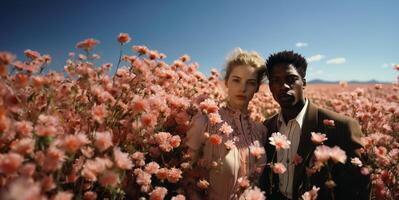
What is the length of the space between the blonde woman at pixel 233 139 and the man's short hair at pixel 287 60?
21 cm

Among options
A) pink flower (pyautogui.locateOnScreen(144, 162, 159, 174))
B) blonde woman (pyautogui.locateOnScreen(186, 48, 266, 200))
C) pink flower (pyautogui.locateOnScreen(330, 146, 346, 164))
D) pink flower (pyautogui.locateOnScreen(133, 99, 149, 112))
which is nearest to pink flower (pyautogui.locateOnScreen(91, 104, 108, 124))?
pink flower (pyautogui.locateOnScreen(133, 99, 149, 112))

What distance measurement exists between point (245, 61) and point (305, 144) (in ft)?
3.34

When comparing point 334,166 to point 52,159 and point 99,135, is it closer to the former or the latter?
point 99,135

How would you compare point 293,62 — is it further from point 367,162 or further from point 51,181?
point 51,181

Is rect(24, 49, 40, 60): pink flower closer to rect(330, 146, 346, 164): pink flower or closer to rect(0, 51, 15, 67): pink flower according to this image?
rect(0, 51, 15, 67): pink flower

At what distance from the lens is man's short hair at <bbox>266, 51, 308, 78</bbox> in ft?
11.9

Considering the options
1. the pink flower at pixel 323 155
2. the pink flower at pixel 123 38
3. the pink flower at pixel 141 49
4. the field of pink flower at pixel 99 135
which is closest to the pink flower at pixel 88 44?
the field of pink flower at pixel 99 135

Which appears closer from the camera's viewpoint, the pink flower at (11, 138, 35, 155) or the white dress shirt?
the pink flower at (11, 138, 35, 155)

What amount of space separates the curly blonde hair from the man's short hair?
137 millimetres

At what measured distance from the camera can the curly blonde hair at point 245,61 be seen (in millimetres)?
3414

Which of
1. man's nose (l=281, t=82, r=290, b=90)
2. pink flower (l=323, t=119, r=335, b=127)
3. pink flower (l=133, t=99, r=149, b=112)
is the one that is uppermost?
man's nose (l=281, t=82, r=290, b=90)

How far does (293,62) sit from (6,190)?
2.96 m

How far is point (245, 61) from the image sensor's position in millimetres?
3400

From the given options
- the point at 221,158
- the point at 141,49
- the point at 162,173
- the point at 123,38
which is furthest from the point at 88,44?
the point at 221,158
